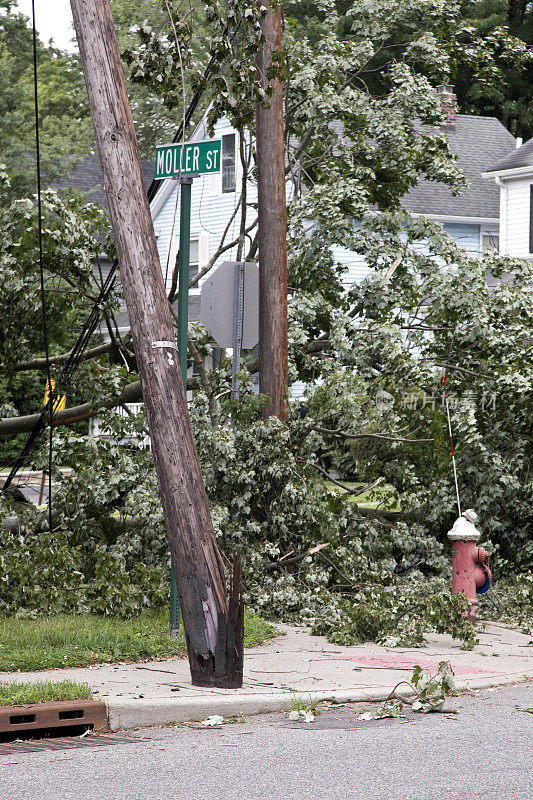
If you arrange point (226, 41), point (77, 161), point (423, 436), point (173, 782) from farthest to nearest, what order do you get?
point (77, 161) < point (423, 436) < point (226, 41) < point (173, 782)

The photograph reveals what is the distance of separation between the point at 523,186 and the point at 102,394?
1929 cm

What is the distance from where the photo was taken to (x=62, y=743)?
19.4ft

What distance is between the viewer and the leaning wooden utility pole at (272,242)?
37.1 ft

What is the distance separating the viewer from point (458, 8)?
14.4 metres

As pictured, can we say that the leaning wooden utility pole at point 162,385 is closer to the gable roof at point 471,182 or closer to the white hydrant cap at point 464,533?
the white hydrant cap at point 464,533

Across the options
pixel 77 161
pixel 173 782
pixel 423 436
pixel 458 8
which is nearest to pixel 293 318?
pixel 423 436

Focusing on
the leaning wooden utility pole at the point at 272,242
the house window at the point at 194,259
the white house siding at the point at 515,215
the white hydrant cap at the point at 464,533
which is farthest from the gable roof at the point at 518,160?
the white hydrant cap at the point at 464,533

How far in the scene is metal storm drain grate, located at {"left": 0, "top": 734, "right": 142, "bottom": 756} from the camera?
579 centimetres

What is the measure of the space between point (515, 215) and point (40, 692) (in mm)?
24263

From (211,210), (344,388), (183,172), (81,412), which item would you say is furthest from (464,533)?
(211,210)

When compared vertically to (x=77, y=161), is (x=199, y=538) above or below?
below

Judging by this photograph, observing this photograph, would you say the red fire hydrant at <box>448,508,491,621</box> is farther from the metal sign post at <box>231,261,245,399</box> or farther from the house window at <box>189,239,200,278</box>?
the house window at <box>189,239,200,278</box>

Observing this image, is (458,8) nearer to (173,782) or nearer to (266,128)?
(266,128)

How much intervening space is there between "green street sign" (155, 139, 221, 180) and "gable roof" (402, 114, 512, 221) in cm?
2019
